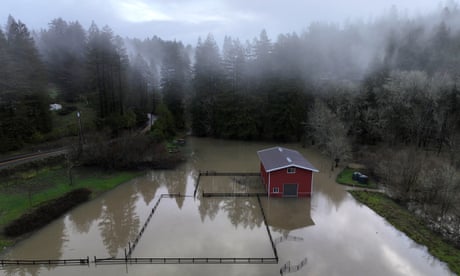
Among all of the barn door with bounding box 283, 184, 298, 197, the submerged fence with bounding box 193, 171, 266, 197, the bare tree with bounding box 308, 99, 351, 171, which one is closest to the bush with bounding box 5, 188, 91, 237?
the submerged fence with bounding box 193, 171, 266, 197

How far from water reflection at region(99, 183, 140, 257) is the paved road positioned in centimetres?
840

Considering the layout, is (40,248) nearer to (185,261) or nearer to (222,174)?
(185,261)

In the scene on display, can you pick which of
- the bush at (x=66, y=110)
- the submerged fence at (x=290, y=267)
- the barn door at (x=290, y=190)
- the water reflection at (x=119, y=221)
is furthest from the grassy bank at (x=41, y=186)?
the bush at (x=66, y=110)

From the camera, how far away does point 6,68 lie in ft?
84.2

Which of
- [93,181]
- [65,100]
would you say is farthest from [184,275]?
[65,100]

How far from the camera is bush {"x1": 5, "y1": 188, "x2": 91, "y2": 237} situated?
1471cm

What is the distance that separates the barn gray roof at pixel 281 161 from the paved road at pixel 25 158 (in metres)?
18.0

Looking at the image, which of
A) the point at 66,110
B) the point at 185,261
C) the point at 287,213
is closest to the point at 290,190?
the point at 287,213

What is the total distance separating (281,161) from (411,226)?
8291mm

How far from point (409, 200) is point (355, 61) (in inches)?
1129

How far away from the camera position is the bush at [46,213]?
14.7 meters

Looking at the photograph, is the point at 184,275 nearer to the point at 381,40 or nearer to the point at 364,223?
the point at 364,223

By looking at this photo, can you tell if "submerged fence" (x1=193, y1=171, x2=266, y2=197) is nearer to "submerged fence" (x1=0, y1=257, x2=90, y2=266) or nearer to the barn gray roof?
the barn gray roof

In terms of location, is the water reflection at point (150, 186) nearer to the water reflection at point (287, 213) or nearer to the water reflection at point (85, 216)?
the water reflection at point (85, 216)
